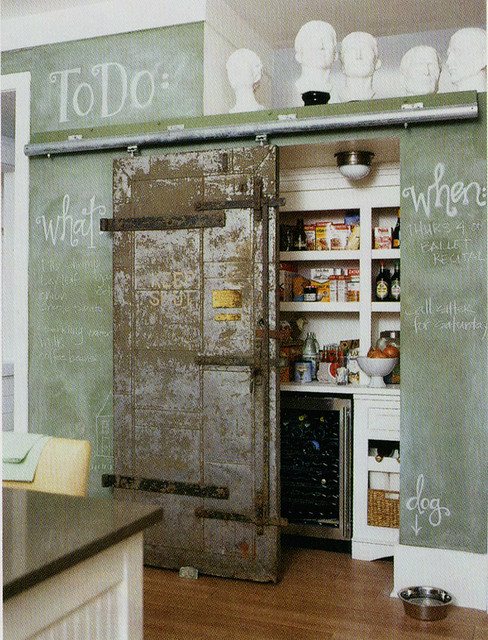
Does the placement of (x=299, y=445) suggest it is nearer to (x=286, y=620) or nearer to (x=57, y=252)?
(x=286, y=620)

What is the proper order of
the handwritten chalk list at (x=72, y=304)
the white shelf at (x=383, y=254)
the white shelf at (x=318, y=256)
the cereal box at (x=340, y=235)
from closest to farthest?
the handwritten chalk list at (x=72, y=304) < the white shelf at (x=383, y=254) < the white shelf at (x=318, y=256) < the cereal box at (x=340, y=235)

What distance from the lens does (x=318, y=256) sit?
464 centimetres

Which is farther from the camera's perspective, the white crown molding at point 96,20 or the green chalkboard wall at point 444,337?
the white crown molding at point 96,20

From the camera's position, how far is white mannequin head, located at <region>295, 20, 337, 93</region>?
153 inches

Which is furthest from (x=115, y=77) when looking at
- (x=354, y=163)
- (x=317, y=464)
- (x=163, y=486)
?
(x=317, y=464)

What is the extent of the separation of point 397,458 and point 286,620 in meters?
1.25

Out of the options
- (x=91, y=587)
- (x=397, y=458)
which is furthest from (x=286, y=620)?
(x=91, y=587)

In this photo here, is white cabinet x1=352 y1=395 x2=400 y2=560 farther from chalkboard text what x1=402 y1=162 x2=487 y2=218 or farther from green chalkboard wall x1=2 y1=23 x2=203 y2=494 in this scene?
green chalkboard wall x1=2 y1=23 x2=203 y2=494

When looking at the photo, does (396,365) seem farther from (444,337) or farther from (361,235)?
(444,337)

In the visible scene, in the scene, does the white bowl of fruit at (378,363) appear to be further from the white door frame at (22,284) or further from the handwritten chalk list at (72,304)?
the white door frame at (22,284)

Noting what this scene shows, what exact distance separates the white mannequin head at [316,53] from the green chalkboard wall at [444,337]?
27.0 inches

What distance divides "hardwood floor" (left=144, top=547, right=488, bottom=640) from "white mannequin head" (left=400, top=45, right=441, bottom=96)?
261 centimetres

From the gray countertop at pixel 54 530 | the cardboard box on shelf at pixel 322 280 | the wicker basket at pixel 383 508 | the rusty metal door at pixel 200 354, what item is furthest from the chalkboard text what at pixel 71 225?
the gray countertop at pixel 54 530

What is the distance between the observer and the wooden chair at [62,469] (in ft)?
7.66
